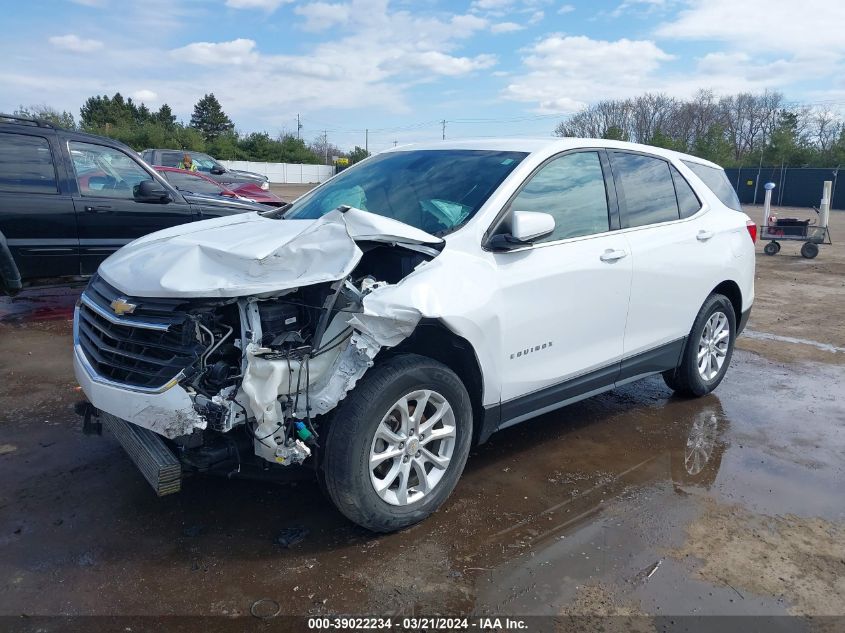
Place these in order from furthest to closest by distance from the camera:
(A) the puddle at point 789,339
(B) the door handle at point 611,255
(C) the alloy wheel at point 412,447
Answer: (A) the puddle at point 789,339, (B) the door handle at point 611,255, (C) the alloy wheel at point 412,447

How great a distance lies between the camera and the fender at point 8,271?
595cm

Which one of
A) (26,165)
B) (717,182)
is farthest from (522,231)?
(26,165)

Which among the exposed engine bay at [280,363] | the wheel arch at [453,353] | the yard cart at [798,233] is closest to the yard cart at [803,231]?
the yard cart at [798,233]

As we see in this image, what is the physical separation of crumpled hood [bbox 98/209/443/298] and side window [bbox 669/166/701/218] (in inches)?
96.5

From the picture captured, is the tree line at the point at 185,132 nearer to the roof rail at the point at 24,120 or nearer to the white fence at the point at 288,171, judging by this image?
the white fence at the point at 288,171

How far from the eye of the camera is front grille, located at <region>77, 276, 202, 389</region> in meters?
2.88

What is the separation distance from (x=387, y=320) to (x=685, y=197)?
3080mm

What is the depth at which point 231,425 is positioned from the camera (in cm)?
282

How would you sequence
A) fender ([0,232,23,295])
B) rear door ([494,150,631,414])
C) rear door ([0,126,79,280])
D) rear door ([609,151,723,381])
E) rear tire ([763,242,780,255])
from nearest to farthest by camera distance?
rear door ([494,150,631,414])
rear door ([609,151,723,381])
fender ([0,232,23,295])
rear door ([0,126,79,280])
rear tire ([763,242,780,255])

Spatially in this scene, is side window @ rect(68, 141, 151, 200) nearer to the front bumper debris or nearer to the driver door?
the driver door

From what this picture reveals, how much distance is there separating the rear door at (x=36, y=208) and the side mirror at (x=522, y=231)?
5.08 m

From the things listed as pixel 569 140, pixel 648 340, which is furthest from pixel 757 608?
pixel 569 140

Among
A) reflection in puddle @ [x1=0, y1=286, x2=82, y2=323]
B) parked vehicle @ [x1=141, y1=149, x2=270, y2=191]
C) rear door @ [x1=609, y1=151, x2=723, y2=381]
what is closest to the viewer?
rear door @ [x1=609, y1=151, x2=723, y2=381]

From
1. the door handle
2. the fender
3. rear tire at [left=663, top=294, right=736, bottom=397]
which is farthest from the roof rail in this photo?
rear tire at [left=663, top=294, right=736, bottom=397]
